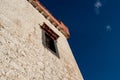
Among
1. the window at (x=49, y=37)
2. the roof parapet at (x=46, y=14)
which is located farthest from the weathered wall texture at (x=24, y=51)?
the roof parapet at (x=46, y=14)

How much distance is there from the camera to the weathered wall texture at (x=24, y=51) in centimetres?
492

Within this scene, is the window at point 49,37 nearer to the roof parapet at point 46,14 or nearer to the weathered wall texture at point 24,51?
the weathered wall texture at point 24,51

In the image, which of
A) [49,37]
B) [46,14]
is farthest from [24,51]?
[46,14]

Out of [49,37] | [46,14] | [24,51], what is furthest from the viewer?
→ [46,14]

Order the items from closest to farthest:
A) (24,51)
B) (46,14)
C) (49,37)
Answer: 1. (24,51)
2. (49,37)
3. (46,14)

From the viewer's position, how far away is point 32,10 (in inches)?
356

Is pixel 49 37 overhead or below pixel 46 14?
below

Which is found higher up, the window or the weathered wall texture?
the window

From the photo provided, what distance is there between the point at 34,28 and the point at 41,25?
37.0 inches

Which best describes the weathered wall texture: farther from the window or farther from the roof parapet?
the roof parapet

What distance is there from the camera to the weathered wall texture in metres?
4.92

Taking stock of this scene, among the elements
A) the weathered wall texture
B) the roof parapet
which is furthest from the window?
the roof parapet

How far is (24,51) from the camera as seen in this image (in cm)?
573

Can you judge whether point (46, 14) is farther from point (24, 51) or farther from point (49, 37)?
point (24, 51)
